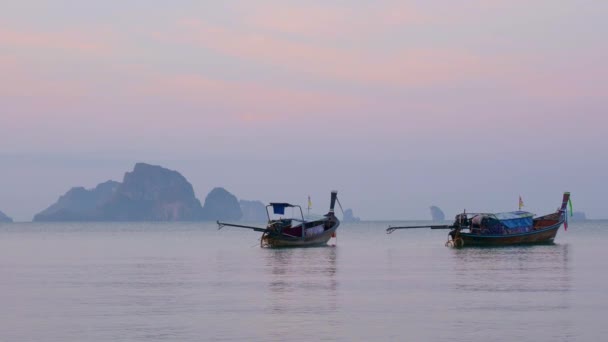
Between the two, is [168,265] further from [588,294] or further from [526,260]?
[588,294]

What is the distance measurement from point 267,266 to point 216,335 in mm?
44573

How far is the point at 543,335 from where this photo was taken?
3472 cm

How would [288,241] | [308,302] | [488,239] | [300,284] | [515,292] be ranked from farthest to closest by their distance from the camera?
[288,241]
[488,239]
[300,284]
[515,292]
[308,302]

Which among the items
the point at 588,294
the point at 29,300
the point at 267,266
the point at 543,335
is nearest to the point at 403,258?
the point at 267,266

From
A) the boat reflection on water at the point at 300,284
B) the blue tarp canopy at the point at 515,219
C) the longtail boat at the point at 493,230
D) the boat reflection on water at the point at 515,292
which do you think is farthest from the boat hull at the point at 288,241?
the boat reflection on water at the point at 515,292

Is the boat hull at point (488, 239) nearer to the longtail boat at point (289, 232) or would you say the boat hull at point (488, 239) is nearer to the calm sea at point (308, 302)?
the longtail boat at point (289, 232)

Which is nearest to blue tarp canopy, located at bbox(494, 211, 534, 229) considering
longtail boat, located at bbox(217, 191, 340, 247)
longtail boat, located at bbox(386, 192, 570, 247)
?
longtail boat, located at bbox(386, 192, 570, 247)

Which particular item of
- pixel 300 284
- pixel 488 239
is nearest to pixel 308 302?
pixel 300 284

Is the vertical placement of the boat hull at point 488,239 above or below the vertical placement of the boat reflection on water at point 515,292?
above

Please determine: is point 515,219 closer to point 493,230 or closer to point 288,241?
point 493,230

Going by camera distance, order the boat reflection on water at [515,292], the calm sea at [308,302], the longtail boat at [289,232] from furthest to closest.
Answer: the longtail boat at [289,232] → the boat reflection on water at [515,292] → the calm sea at [308,302]

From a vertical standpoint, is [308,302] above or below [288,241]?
below

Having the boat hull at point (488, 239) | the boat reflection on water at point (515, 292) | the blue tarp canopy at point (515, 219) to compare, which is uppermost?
the blue tarp canopy at point (515, 219)

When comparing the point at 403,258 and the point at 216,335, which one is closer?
the point at 216,335
